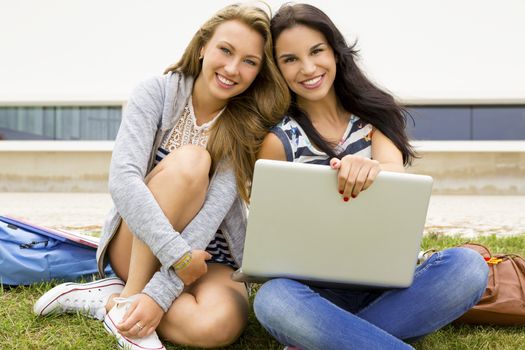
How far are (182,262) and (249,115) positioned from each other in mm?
515

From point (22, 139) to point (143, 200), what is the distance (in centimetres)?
908

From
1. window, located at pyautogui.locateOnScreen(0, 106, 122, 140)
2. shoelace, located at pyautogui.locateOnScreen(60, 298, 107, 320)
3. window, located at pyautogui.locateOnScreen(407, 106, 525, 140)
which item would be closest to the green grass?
shoelace, located at pyautogui.locateOnScreen(60, 298, 107, 320)

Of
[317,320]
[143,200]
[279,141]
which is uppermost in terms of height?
[279,141]

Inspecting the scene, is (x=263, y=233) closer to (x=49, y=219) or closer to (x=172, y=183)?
(x=172, y=183)

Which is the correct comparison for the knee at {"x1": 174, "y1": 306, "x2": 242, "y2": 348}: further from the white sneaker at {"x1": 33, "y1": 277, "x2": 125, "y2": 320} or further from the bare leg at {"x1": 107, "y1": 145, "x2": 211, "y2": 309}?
the white sneaker at {"x1": 33, "y1": 277, "x2": 125, "y2": 320}

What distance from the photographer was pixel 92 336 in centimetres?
157

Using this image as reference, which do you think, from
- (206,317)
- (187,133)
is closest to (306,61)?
(187,133)

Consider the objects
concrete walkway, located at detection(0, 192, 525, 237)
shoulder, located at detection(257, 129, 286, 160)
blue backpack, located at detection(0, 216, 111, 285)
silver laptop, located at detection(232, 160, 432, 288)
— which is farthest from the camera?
concrete walkway, located at detection(0, 192, 525, 237)

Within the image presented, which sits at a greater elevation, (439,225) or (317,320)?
(317,320)

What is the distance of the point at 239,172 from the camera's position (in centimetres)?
167

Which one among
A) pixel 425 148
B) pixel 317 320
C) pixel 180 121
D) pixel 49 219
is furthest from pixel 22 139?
pixel 317 320

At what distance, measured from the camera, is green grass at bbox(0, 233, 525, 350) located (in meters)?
1.52

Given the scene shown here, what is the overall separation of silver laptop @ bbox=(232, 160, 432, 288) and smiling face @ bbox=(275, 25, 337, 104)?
533mm

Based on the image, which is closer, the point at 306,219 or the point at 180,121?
the point at 306,219
